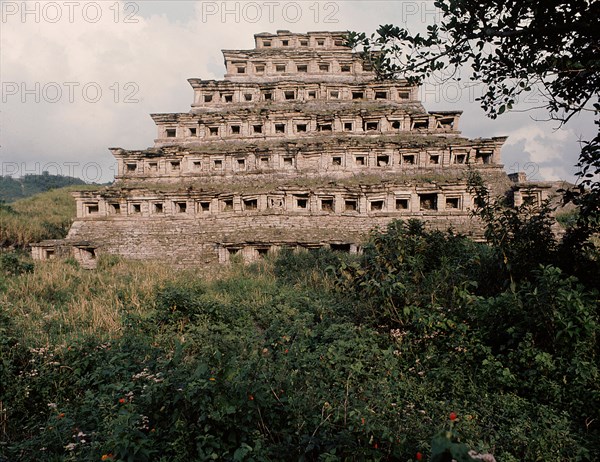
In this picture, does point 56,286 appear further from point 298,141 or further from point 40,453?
point 298,141

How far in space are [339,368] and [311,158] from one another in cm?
1825

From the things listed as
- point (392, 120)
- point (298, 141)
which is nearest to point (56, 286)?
point (298, 141)

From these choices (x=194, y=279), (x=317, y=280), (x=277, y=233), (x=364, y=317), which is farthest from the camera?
(x=277, y=233)

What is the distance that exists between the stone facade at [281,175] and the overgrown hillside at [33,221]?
3.54 metres

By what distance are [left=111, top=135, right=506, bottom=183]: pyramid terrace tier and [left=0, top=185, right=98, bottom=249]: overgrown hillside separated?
18.3 ft

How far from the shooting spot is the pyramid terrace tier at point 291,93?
1006 inches

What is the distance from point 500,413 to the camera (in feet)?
15.6

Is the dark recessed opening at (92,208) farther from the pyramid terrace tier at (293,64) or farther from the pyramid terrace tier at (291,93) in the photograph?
the pyramid terrace tier at (293,64)

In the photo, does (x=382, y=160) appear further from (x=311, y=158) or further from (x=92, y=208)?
(x=92, y=208)

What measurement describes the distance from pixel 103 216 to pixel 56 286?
1035 cm

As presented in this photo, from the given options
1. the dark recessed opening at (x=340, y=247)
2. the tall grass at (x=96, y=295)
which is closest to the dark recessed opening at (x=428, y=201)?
the dark recessed opening at (x=340, y=247)

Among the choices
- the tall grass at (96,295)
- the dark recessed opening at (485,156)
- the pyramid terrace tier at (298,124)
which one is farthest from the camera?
the pyramid terrace tier at (298,124)

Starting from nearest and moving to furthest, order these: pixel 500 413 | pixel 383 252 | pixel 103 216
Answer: pixel 500 413 → pixel 383 252 → pixel 103 216

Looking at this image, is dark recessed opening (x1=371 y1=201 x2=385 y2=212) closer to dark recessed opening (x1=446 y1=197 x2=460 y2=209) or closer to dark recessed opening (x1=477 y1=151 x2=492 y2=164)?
dark recessed opening (x1=446 y1=197 x2=460 y2=209)
